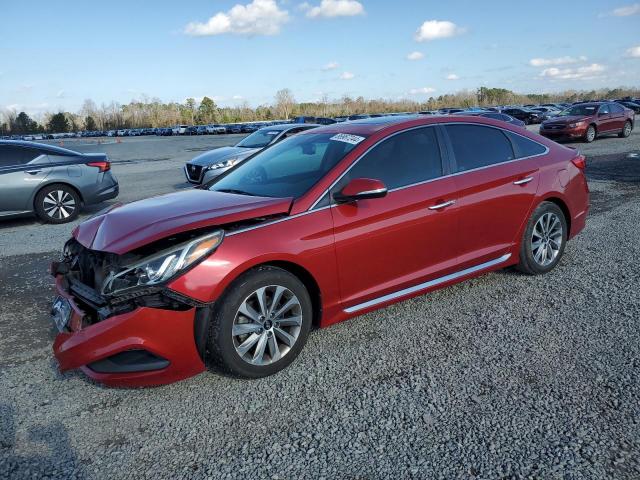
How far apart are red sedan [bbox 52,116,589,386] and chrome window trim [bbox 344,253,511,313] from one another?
1cm

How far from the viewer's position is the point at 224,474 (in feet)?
8.11

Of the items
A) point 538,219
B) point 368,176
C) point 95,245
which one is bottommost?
point 538,219

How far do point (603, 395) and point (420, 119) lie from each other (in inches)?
98.8

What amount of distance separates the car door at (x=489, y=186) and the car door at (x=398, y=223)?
164 millimetres

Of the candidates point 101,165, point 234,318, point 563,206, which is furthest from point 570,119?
point 234,318

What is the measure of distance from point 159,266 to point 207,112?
402ft

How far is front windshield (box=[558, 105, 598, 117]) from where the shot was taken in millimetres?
20712

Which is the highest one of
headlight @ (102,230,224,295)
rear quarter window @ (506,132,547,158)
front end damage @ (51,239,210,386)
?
rear quarter window @ (506,132,547,158)

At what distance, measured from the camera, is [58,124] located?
120 m

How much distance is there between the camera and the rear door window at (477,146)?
171 inches

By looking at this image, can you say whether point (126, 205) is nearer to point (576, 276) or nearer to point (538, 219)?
point (538, 219)

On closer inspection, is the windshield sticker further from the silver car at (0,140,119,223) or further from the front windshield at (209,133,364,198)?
the silver car at (0,140,119,223)

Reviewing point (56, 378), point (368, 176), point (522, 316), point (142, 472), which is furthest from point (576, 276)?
point (56, 378)

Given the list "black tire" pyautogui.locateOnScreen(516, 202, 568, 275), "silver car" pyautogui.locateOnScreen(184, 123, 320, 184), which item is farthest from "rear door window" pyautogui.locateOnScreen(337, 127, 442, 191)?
"silver car" pyautogui.locateOnScreen(184, 123, 320, 184)
